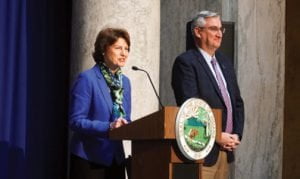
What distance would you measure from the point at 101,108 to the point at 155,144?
0.60 metres

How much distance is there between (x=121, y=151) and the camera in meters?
4.16

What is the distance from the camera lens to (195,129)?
359 centimetres

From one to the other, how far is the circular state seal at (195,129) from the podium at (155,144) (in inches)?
1.3

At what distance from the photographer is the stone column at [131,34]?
550 cm

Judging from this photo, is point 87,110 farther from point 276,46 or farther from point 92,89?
point 276,46

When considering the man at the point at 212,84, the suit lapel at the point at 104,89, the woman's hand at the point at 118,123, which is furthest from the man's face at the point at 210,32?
the woman's hand at the point at 118,123

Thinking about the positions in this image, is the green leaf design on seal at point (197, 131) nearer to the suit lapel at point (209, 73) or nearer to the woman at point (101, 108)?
the woman at point (101, 108)

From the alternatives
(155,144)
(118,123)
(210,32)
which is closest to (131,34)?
(210,32)

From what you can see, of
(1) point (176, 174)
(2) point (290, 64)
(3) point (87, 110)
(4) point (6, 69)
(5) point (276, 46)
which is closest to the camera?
(1) point (176, 174)

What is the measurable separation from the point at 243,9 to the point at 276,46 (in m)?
0.53

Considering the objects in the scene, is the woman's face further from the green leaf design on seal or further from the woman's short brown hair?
the green leaf design on seal

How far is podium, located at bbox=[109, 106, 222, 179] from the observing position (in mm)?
3475

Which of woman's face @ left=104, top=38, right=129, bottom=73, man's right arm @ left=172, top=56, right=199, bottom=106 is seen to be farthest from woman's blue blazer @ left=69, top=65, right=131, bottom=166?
man's right arm @ left=172, top=56, right=199, bottom=106

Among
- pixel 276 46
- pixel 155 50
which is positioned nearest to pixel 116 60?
pixel 155 50
